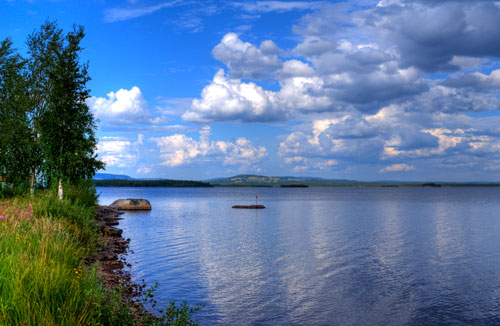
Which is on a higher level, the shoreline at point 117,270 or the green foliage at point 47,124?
the green foliage at point 47,124

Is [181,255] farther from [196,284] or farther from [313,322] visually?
[313,322]

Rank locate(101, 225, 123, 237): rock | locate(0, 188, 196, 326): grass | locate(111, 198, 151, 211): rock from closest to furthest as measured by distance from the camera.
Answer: locate(0, 188, 196, 326): grass < locate(101, 225, 123, 237): rock < locate(111, 198, 151, 211): rock

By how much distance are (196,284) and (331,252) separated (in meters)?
13.7

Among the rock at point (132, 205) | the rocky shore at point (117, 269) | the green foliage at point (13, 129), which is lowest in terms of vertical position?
the rock at point (132, 205)

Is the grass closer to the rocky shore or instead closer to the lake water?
the rocky shore

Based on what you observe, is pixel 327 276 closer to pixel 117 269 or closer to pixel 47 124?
pixel 117 269

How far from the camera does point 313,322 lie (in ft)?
48.5

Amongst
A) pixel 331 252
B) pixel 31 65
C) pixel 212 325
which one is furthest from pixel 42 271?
pixel 31 65

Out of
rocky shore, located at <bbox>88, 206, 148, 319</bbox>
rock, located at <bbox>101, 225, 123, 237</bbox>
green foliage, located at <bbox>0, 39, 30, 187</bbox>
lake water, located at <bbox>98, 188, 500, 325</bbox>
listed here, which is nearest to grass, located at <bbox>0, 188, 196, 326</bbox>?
rocky shore, located at <bbox>88, 206, 148, 319</bbox>

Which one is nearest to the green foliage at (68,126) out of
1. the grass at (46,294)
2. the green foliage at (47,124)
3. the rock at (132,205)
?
the green foliage at (47,124)

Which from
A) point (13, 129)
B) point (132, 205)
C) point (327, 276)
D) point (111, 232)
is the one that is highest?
point (13, 129)

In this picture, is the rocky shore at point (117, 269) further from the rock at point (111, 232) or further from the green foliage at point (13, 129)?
the green foliage at point (13, 129)

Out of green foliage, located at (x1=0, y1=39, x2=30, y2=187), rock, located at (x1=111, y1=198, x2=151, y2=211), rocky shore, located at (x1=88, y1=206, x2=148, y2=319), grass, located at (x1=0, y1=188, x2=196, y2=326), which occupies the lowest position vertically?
rock, located at (x1=111, y1=198, x2=151, y2=211)

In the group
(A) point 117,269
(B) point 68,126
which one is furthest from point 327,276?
(B) point 68,126
